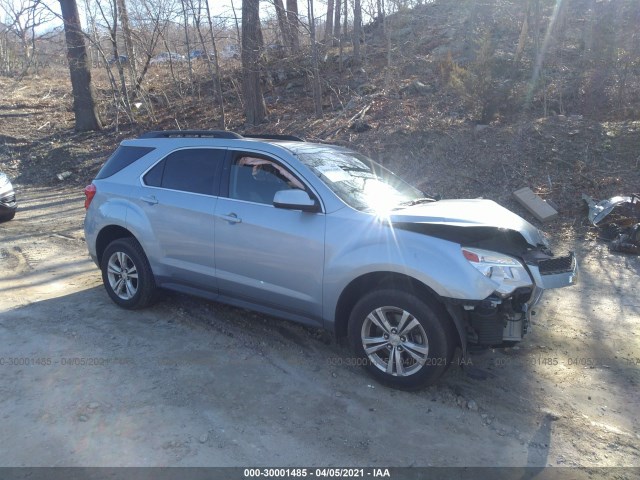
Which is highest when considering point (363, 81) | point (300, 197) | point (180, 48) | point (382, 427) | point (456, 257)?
point (180, 48)

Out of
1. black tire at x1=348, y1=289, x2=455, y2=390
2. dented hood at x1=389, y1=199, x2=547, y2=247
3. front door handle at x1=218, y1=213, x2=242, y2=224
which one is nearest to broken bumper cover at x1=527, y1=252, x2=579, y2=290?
dented hood at x1=389, y1=199, x2=547, y2=247

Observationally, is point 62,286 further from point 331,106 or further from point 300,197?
point 331,106

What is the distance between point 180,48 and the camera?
56.4ft

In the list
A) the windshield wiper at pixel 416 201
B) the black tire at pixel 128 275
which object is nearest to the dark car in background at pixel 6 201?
the black tire at pixel 128 275

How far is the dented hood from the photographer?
4.31 meters

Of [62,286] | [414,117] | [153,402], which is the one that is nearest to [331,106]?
[414,117]

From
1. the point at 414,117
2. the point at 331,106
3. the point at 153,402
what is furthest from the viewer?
the point at 331,106

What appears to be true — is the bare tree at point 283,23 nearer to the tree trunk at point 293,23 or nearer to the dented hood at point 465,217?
the tree trunk at point 293,23

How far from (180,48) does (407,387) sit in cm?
1538

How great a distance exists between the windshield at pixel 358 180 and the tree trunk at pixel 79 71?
1390 centimetres

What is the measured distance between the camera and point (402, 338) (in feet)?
14.0

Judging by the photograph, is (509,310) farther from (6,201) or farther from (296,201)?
(6,201)

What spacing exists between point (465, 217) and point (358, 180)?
3.79 feet

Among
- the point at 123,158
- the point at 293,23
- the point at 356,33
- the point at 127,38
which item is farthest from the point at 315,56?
the point at 123,158
